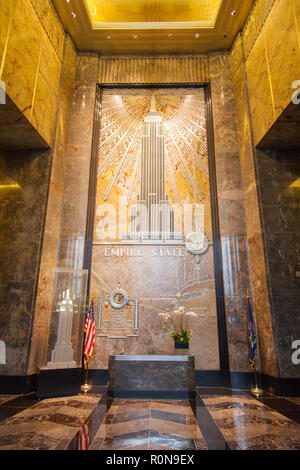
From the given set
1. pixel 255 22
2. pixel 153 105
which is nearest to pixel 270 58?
pixel 255 22

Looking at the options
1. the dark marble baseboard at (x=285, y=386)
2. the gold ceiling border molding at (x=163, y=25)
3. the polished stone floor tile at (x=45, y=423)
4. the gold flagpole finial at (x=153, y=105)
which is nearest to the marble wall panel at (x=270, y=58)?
the gold ceiling border molding at (x=163, y=25)

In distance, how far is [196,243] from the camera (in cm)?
711

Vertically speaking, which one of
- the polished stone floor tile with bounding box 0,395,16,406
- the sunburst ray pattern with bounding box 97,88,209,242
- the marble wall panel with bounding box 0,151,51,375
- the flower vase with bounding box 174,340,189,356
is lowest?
the polished stone floor tile with bounding box 0,395,16,406

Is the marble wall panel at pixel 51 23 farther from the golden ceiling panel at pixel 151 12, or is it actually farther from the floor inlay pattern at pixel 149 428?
the floor inlay pattern at pixel 149 428

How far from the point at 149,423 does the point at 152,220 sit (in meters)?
4.65

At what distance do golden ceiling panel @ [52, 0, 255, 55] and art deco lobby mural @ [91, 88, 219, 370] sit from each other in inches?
52.3

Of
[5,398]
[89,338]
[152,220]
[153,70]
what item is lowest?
[5,398]

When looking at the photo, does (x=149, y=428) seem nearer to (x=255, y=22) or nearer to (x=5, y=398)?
(x=5, y=398)

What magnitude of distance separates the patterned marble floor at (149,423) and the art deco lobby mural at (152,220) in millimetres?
1798

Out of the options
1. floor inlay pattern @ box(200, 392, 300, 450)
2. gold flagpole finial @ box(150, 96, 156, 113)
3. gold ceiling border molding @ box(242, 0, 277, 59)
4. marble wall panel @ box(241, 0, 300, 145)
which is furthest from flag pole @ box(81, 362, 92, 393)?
gold ceiling border molding @ box(242, 0, 277, 59)

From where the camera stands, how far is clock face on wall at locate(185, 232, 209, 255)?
7051 mm

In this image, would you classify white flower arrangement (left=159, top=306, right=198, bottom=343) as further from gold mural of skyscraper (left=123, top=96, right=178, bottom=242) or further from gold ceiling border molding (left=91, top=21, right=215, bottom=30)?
gold ceiling border molding (left=91, top=21, right=215, bottom=30)

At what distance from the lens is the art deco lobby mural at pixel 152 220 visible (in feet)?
21.9
